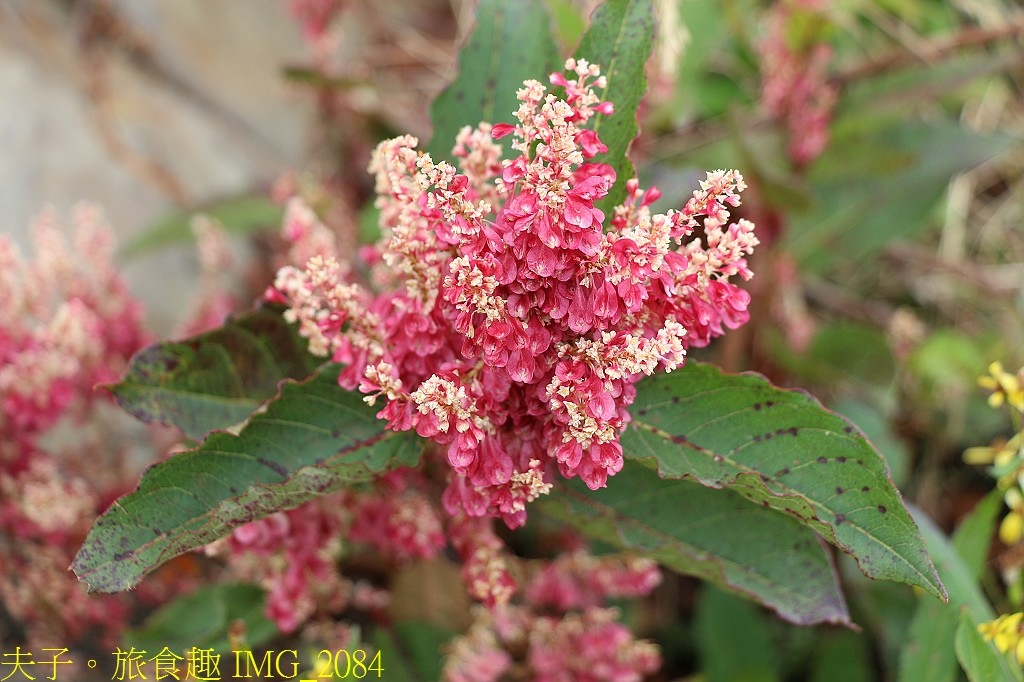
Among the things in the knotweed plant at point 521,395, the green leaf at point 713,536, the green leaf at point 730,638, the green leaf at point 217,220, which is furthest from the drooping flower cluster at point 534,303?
the green leaf at point 217,220

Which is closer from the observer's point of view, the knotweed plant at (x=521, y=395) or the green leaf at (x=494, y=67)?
the knotweed plant at (x=521, y=395)

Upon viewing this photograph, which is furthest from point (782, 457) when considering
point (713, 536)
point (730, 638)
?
point (730, 638)

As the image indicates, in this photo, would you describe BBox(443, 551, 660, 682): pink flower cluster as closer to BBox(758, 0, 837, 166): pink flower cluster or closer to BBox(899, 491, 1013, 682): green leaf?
BBox(899, 491, 1013, 682): green leaf

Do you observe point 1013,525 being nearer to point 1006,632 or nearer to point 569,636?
point 1006,632

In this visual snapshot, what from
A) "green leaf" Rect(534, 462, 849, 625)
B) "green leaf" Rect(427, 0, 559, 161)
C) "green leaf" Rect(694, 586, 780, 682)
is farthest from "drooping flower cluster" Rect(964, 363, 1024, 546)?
"green leaf" Rect(427, 0, 559, 161)

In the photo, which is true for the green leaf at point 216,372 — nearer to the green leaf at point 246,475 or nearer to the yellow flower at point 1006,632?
the green leaf at point 246,475
